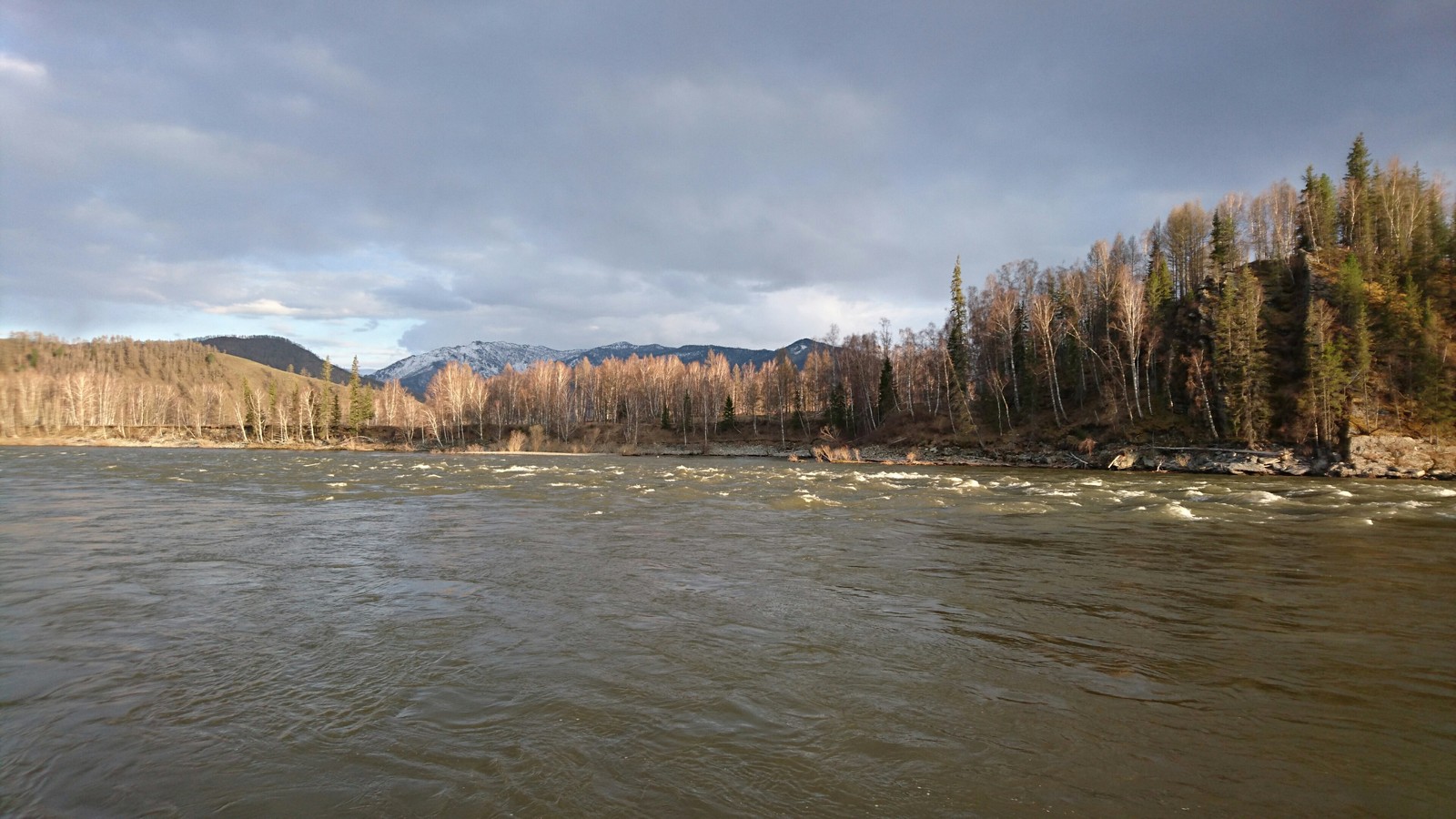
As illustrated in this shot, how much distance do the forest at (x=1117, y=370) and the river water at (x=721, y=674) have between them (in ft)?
146

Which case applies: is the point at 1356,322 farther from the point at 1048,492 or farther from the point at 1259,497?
the point at 1048,492

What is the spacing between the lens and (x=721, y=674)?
22.5ft

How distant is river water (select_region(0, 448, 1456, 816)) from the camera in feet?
15.0

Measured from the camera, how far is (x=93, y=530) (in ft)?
52.2

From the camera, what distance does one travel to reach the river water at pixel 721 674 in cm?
457

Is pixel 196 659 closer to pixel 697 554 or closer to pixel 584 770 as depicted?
pixel 584 770

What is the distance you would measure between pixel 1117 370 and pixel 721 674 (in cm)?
7102

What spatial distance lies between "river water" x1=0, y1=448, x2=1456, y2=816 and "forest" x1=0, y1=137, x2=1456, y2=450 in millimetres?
44601

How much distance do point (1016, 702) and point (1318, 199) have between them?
95186 mm

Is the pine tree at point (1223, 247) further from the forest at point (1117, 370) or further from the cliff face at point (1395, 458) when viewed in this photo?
the cliff face at point (1395, 458)

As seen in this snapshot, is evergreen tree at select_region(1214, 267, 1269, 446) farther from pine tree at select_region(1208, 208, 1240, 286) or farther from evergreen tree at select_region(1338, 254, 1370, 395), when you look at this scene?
pine tree at select_region(1208, 208, 1240, 286)

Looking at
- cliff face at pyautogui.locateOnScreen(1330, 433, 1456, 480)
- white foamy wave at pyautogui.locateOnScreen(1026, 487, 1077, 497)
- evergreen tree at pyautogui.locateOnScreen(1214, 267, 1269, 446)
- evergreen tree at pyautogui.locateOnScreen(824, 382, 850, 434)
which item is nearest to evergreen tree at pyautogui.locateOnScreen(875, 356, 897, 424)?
evergreen tree at pyautogui.locateOnScreen(824, 382, 850, 434)

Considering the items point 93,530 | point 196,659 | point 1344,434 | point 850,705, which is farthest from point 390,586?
point 1344,434

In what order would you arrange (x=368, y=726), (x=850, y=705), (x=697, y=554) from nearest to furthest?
(x=368, y=726) < (x=850, y=705) < (x=697, y=554)
